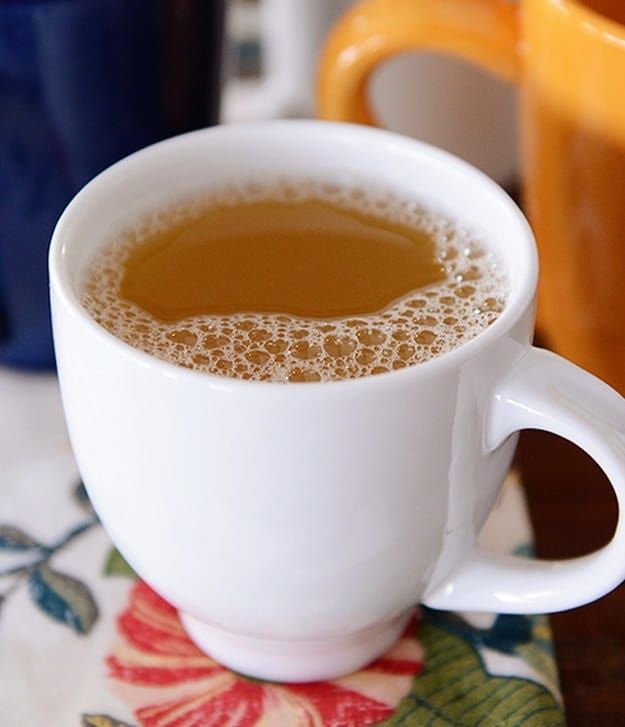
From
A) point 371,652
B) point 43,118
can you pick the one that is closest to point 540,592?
point 371,652

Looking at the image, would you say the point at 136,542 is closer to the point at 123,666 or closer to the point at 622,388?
the point at 123,666

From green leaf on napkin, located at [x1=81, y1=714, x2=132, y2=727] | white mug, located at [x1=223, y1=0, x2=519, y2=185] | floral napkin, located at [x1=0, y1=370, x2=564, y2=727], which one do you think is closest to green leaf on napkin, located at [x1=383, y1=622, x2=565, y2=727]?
floral napkin, located at [x1=0, y1=370, x2=564, y2=727]

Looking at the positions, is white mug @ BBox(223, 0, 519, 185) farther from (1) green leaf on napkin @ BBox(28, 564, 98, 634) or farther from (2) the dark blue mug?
(1) green leaf on napkin @ BBox(28, 564, 98, 634)

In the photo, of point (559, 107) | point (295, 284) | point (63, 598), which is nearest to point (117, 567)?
point (63, 598)

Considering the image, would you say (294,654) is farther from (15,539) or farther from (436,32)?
(436,32)

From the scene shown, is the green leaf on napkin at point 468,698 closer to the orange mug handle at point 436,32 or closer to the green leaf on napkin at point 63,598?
the green leaf on napkin at point 63,598
